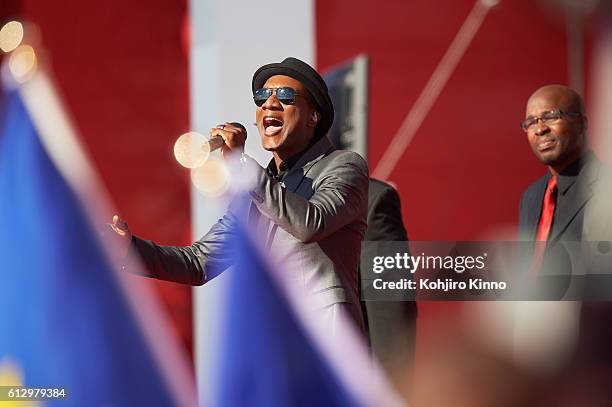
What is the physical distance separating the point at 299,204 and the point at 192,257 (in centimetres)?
54

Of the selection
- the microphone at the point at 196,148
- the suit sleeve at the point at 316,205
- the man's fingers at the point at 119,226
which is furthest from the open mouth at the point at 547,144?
the man's fingers at the point at 119,226

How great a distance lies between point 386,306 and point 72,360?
4.20 feet

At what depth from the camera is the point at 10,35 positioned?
407 cm

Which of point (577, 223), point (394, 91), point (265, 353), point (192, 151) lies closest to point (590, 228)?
point (577, 223)

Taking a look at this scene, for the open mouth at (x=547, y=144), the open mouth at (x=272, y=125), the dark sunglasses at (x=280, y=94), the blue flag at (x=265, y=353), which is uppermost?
the open mouth at (x=547, y=144)

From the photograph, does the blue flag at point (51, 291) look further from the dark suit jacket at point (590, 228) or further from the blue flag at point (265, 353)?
the dark suit jacket at point (590, 228)

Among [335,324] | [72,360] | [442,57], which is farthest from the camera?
[442,57]

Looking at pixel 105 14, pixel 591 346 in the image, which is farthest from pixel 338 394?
pixel 105 14

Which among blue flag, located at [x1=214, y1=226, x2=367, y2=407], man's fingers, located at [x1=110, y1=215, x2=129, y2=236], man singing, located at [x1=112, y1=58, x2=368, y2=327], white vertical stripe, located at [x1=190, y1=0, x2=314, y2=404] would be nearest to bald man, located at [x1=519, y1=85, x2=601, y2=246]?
white vertical stripe, located at [x1=190, y1=0, x2=314, y2=404]

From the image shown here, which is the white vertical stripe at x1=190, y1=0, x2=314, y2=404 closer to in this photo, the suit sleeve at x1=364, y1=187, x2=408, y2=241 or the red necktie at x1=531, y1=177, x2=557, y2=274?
the suit sleeve at x1=364, y1=187, x2=408, y2=241

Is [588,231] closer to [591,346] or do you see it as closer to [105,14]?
[591,346]

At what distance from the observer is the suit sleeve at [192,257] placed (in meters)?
2.93

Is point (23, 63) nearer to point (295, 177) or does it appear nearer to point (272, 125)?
point (272, 125)

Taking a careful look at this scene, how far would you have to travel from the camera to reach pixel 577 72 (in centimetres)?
409
